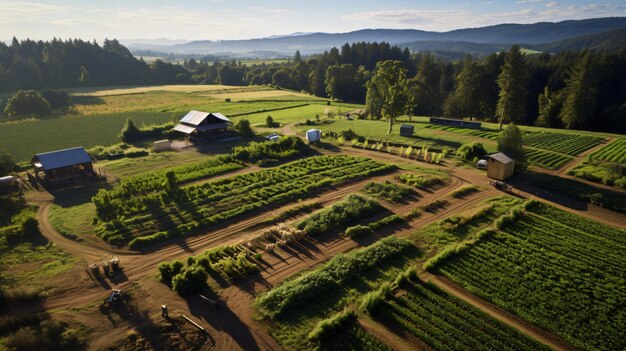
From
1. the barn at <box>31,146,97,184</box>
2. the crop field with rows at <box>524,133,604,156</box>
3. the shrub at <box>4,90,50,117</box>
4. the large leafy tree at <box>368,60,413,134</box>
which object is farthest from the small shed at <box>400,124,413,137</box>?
the shrub at <box>4,90,50,117</box>

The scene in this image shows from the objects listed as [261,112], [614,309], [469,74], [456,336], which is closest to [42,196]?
[456,336]

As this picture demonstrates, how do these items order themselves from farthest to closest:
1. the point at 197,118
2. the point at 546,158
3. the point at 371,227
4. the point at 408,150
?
the point at 197,118 → the point at 408,150 → the point at 546,158 → the point at 371,227

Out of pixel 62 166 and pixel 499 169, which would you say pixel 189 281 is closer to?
pixel 62 166

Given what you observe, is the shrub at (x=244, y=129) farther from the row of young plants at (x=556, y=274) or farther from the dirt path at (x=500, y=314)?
the dirt path at (x=500, y=314)

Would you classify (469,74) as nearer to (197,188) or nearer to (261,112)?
(261,112)

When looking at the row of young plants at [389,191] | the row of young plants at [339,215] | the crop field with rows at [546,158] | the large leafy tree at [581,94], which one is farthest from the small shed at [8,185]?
the large leafy tree at [581,94]

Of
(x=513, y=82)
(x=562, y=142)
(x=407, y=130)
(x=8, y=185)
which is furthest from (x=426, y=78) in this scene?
(x=8, y=185)
